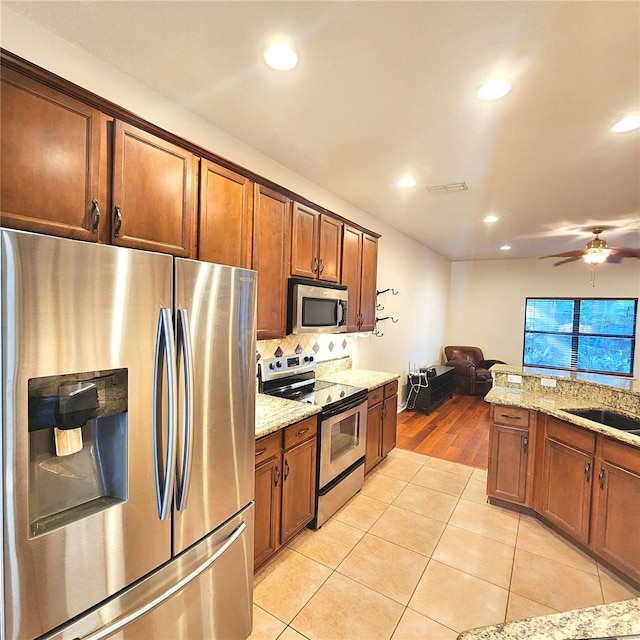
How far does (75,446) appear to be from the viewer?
1124 mm

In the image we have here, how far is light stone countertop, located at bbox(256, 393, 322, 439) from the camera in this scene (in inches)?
80.2

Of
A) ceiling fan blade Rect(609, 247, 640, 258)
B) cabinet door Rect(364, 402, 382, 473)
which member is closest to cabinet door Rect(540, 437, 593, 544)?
cabinet door Rect(364, 402, 382, 473)

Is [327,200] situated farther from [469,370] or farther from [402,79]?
[469,370]

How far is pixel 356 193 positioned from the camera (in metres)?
3.58

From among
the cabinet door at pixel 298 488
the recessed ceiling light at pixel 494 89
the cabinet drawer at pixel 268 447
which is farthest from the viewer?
the cabinet door at pixel 298 488

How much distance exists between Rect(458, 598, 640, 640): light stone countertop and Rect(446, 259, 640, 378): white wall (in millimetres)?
7332

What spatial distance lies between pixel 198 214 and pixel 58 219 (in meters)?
0.69

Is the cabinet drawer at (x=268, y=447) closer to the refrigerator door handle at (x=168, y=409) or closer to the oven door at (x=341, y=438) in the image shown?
the oven door at (x=341, y=438)

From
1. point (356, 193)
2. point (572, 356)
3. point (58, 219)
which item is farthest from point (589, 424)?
point (572, 356)

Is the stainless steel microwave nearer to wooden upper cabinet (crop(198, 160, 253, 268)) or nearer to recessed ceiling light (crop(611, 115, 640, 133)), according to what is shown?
wooden upper cabinet (crop(198, 160, 253, 268))

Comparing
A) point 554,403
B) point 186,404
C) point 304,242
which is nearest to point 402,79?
point 304,242

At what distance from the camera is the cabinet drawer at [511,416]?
283cm

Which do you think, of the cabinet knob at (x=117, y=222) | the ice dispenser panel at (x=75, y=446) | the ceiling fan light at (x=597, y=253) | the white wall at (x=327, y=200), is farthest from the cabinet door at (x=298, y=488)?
the ceiling fan light at (x=597, y=253)

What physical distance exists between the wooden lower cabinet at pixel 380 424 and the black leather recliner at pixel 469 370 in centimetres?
375
